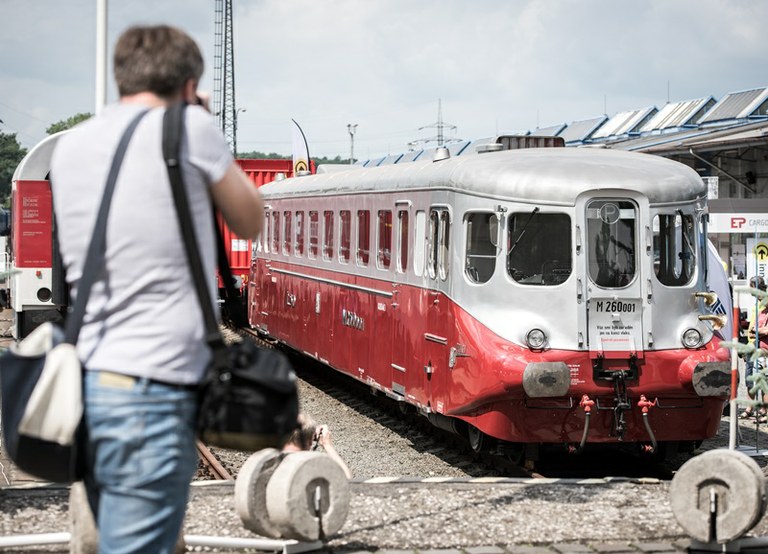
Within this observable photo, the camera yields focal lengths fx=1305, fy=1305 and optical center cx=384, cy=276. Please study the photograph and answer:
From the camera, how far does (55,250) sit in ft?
28.6

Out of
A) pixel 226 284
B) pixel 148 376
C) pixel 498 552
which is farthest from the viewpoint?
pixel 498 552

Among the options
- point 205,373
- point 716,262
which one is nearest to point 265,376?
point 205,373

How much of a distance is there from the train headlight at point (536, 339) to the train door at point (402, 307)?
2.00 meters

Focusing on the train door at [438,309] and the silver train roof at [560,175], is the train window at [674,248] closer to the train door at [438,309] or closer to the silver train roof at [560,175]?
the silver train roof at [560,175]

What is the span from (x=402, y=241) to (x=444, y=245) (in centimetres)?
149

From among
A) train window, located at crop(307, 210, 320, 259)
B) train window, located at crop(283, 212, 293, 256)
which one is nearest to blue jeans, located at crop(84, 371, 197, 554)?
train window, located at crop(307, 210, 320, 259)

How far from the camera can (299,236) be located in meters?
19.0

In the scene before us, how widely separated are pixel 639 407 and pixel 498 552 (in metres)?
4.38

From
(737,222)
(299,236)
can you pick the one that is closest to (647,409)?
(299,236)

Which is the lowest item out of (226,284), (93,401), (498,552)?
(498,552)

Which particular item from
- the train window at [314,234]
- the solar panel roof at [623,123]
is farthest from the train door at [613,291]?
the solar panel roof at [623,123]

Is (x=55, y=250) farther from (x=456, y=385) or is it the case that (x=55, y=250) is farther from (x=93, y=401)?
(x=93, y=401)

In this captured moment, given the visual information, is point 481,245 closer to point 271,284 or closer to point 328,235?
point 328,235

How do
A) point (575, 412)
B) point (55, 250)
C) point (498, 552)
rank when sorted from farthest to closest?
point (575, 412), point (55, 250), point (498, 552)
